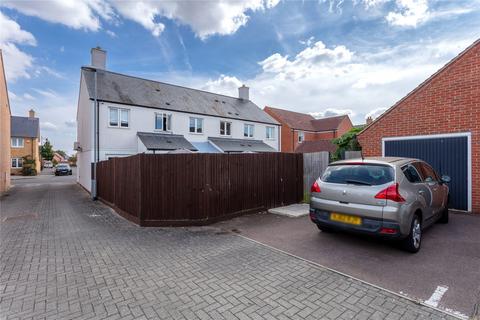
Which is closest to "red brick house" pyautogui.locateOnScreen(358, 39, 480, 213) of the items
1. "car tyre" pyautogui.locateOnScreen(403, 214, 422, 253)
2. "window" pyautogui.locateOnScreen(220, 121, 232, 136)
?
"car tyre" pyautogui.locateOnScreen(403, 214, 422, 253)

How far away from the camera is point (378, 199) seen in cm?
447

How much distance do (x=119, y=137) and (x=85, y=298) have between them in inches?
558

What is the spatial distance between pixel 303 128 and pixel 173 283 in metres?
36.5

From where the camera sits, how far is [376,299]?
3240 mm

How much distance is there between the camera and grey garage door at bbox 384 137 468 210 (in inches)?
307

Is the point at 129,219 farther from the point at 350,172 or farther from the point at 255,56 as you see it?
the point at 255,56

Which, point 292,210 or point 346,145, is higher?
point 346,145

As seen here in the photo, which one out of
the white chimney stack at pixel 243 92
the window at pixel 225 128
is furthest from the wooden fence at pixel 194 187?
the white chimney stack at pixel 243 92

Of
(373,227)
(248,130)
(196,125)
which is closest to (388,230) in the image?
(373,227)

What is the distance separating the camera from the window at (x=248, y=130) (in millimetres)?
24109

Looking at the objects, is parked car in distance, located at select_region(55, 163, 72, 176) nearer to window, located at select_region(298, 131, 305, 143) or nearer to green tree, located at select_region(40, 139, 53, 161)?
green tree, located at select_region(40, 139, 53, 161)

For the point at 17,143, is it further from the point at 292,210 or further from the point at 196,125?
the point at 292,210

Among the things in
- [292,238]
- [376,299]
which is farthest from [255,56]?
[376,299]

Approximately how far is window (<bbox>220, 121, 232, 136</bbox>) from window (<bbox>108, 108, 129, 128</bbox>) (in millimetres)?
7949
